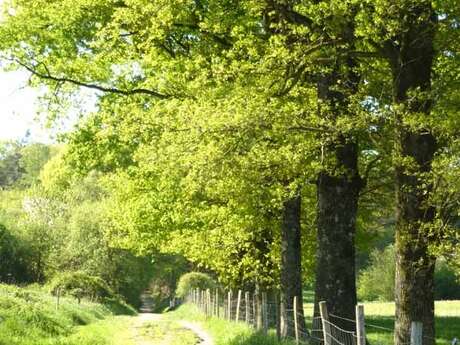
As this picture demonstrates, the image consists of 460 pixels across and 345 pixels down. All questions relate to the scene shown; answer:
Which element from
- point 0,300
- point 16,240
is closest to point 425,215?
point 0,300

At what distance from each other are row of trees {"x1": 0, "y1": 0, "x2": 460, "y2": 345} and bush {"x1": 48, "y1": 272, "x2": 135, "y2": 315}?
1900cm

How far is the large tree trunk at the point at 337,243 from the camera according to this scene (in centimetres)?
1366

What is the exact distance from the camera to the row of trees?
10.4m

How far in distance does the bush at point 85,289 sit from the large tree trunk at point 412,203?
95.2 ft

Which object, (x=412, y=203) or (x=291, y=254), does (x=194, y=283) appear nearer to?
(x=291, y=254)

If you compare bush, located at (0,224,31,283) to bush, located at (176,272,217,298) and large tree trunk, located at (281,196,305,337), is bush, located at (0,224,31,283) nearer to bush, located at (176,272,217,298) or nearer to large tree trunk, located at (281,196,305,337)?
bush, located at (176,272,217,298)

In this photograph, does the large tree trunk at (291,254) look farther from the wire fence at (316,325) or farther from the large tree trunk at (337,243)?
the large tree trunk at (337,243)

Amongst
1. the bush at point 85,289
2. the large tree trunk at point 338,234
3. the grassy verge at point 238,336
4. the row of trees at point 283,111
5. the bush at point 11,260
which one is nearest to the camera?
the row of trees at point 283,111

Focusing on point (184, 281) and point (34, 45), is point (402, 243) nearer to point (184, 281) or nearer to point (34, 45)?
point (34, 45)

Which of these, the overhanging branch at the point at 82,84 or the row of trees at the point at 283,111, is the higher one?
the overhanging branch at the point at 82,84

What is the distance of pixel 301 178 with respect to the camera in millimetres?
13891

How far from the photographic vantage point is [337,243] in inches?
539

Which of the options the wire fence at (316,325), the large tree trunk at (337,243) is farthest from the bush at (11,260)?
the large tree trunk at (337,243)

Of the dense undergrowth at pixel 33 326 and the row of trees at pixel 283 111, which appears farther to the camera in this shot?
the dense undergrowth at pixel 33 326
